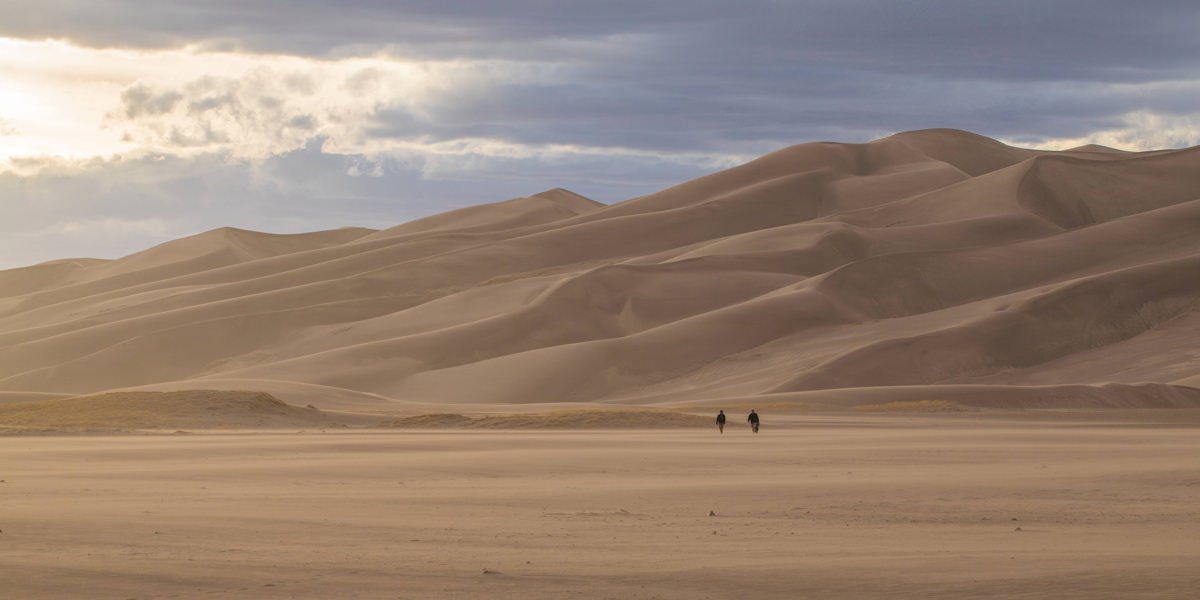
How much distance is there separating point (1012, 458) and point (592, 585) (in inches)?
711

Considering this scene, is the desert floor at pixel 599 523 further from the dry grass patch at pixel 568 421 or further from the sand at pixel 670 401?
the dry grass patch at pixel 568 421

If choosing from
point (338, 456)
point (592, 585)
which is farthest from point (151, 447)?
point (592, 585)

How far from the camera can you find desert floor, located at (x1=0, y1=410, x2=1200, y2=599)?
11242 millimetres

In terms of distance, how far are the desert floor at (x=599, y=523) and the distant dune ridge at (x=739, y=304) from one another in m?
35.5

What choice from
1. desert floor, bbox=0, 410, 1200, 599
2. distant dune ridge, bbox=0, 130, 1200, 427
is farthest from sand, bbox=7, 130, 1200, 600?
distant dune ridge, bbox=0, 130, 1200, 427

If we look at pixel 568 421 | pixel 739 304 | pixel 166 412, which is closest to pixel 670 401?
pixel 739 304

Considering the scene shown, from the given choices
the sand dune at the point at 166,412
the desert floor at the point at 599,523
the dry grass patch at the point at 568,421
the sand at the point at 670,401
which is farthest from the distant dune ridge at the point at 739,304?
the desert floor at the point at 599,523

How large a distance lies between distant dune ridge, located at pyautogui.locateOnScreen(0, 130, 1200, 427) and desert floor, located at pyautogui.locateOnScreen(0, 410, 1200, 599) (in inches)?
1397

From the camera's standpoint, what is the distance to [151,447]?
30.9m

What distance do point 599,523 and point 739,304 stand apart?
92965 millimetres

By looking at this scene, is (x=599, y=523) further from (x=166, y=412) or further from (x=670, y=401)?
(x=670, y=401)

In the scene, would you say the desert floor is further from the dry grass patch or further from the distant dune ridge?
the distant dune ridge

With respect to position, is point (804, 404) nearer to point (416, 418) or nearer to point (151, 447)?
point (416, 418)

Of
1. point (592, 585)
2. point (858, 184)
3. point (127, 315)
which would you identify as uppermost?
point (858, 184)
